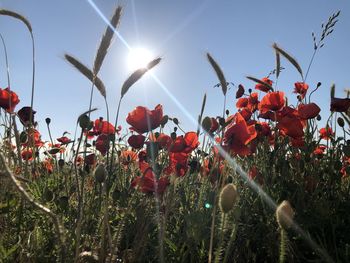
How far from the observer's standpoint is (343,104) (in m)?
3.38

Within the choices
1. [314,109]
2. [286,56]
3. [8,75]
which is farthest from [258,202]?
[8,75]

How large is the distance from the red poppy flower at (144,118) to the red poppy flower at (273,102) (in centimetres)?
106

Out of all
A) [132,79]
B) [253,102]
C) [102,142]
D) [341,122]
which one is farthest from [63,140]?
[341,122]

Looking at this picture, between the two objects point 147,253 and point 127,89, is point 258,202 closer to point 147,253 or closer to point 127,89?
point 147,253

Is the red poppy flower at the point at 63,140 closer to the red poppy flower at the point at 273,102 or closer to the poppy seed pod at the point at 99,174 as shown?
the red poppy flower at the point at 273,102

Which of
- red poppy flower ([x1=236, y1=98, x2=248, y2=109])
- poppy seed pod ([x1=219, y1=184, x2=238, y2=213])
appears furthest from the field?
red poppy flower ([x1=236, y1=98, x2=248, y2=109])

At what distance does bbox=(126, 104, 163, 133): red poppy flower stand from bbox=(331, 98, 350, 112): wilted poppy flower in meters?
1.48

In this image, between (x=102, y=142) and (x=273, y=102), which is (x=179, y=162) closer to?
(x=102, y=142)

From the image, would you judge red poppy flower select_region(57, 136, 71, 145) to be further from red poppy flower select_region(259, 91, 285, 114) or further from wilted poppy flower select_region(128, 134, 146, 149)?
red poppy flower select_region(259, 91, 285, 114)

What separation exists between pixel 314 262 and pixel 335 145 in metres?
1.99

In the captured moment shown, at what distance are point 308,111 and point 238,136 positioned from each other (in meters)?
1.06

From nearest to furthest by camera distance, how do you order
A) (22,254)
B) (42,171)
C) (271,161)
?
(22,254) < (271,161) < (42,171)

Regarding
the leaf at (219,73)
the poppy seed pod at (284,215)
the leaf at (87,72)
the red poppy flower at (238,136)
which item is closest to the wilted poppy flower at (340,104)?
the red poppy flower at (238,136)

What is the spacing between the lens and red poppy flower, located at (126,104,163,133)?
2.79m
